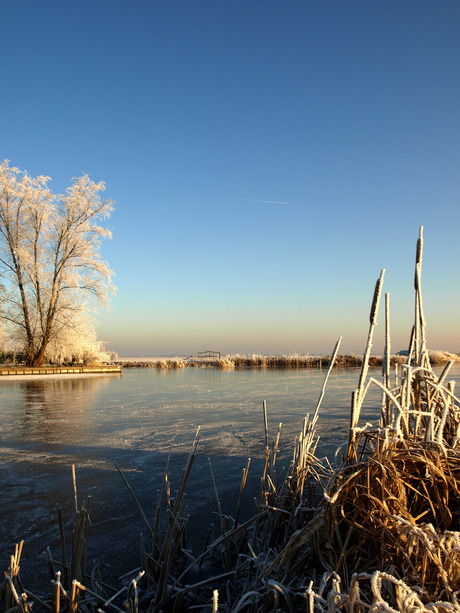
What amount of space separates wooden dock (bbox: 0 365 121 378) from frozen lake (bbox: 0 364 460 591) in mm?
8696

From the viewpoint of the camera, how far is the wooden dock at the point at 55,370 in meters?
16.1

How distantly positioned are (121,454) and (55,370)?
14.7 meters

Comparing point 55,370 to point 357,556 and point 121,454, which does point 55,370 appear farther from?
point 357,556

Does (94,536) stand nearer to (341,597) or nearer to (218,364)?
(341,597)

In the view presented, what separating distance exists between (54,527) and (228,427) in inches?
126

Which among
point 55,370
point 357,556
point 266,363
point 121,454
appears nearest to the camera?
point 357,556

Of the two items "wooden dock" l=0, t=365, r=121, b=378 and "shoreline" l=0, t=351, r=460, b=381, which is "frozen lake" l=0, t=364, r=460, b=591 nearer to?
"wooden dock" l=0, t=365, r=121, b=378

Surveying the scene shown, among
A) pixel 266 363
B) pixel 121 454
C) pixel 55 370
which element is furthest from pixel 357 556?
pixel 266 363

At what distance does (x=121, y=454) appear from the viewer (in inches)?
162

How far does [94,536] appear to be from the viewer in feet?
7.33

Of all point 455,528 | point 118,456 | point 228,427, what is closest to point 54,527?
point 118,456

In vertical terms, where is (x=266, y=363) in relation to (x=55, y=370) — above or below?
below

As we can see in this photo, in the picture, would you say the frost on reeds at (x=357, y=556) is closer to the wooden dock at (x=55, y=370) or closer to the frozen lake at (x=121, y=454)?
the frozen lake at (x=121, y=454)

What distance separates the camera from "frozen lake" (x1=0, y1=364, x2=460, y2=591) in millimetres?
2307
